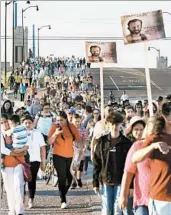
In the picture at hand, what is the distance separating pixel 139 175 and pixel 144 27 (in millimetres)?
4342

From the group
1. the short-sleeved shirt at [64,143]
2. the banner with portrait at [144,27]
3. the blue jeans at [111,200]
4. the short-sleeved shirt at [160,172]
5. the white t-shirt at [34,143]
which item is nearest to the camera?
the short-sleeved shirt at [160,172]

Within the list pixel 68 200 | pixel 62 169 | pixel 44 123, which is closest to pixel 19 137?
pixel 62 169

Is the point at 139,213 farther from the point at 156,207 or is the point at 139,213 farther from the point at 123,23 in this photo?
the point at 123,23

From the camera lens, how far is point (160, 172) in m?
6.24

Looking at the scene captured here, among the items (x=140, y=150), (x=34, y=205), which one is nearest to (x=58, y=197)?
(x=34, y=205)

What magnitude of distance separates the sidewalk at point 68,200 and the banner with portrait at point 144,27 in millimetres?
2678

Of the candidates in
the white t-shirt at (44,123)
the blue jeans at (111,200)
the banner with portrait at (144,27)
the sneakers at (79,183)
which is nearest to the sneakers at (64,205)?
the sneakers at (79,183)

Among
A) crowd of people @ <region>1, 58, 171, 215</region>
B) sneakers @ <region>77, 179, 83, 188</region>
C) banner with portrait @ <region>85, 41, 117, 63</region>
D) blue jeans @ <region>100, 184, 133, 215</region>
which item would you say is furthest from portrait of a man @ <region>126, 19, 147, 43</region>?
sneakers @ <region>77, 179, 83, 188</region>

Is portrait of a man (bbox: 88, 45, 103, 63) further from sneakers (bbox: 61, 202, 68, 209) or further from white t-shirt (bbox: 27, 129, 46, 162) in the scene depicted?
sneakers (bbox: 61, 202, 68, 209)

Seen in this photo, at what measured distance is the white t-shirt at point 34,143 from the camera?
36.8ft

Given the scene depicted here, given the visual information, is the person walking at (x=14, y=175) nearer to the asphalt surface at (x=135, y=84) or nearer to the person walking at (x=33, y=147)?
the person walking at (x=33, y=147)

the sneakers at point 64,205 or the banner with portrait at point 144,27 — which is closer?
the banner with portrait at point 144,27

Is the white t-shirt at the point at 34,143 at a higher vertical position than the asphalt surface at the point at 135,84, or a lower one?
lower

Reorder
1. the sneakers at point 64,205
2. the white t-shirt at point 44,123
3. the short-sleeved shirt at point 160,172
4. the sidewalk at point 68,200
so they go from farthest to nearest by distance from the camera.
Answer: the white t-shirt at point 44,123 → the sneakers at point 64,205 → the sidewalk at point 68,200 → the short-sleeved shirt at point 160,172
